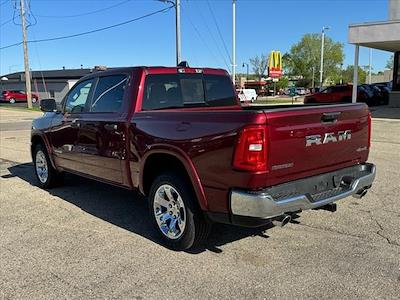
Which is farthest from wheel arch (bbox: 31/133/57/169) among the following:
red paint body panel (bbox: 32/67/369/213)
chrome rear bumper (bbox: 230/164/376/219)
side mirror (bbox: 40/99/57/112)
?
chrome rear bumper (bbox: 230/164/376/219)

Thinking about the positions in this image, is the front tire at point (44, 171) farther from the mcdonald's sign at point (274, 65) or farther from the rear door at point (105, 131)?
the mcdonald's sign at point (274, 65)

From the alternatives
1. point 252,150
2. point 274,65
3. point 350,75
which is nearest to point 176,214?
point 252,150

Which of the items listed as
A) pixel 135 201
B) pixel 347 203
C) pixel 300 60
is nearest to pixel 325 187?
pixel 347 203

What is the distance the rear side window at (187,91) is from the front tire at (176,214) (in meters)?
1.06

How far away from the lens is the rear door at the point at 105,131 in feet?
17.7

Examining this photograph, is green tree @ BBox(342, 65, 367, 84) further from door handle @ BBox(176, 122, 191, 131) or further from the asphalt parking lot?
door handle @ BBox(176, 122, 191, 131)

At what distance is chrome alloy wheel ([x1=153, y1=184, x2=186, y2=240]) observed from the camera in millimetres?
4621

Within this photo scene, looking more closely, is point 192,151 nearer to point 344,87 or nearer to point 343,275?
point 343,275

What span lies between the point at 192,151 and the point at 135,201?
268 centimetres

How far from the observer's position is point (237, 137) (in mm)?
3809

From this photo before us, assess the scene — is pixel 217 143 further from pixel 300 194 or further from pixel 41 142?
pixel 41 142

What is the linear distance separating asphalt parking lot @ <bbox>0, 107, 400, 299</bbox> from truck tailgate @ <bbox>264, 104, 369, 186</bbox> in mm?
845

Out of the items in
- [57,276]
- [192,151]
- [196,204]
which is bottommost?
[57,276]

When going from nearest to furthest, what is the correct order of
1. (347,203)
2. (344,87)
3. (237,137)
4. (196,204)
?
(237,137) → (196,204) → (347,203) → (344,87)
